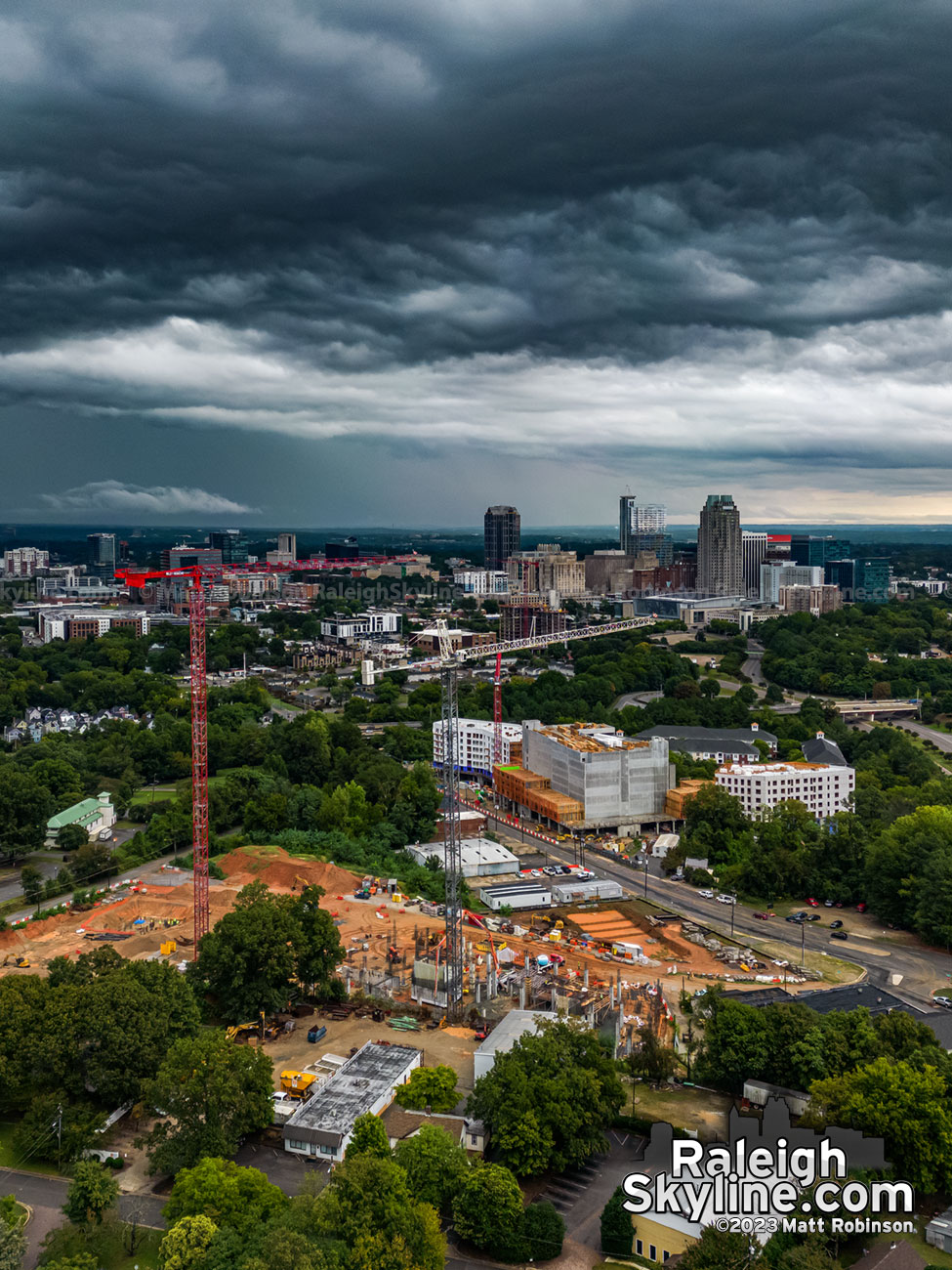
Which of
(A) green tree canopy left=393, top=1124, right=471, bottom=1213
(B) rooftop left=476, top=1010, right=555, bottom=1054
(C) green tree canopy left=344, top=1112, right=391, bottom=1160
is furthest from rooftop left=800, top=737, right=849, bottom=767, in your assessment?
(C) green tree canopy left=344, top=1112, right=391, bottom=1160

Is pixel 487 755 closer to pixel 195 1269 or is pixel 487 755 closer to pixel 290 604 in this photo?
pixel 195 1269

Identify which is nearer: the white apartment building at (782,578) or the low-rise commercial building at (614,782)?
the low-rise commercial building at (614,782)

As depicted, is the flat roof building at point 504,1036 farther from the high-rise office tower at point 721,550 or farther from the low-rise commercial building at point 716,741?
the high-rise office tower at point 721,550

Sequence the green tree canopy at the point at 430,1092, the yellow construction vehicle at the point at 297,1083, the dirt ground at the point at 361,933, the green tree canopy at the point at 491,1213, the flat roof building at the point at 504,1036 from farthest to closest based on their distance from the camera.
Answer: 1. the dirt ground at the point at 361,933
2. the yellow construction vehicle at the point at 297,1083
3. the flat roof building at the point at 504,1036
4. the green tree canopy at the point at 430,1092
5. the green tree canopy at the point at 491,1213

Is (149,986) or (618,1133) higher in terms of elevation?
(149,986)

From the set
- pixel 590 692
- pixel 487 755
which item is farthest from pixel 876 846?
pixel 590 692

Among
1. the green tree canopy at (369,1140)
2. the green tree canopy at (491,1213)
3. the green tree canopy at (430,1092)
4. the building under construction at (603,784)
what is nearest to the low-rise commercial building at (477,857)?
the building under construction at (603,784)

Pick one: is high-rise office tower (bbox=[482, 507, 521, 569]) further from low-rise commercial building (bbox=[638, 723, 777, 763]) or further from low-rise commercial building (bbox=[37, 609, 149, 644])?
low-rise commercial building (bbox=[638, 723, 777, 763])
